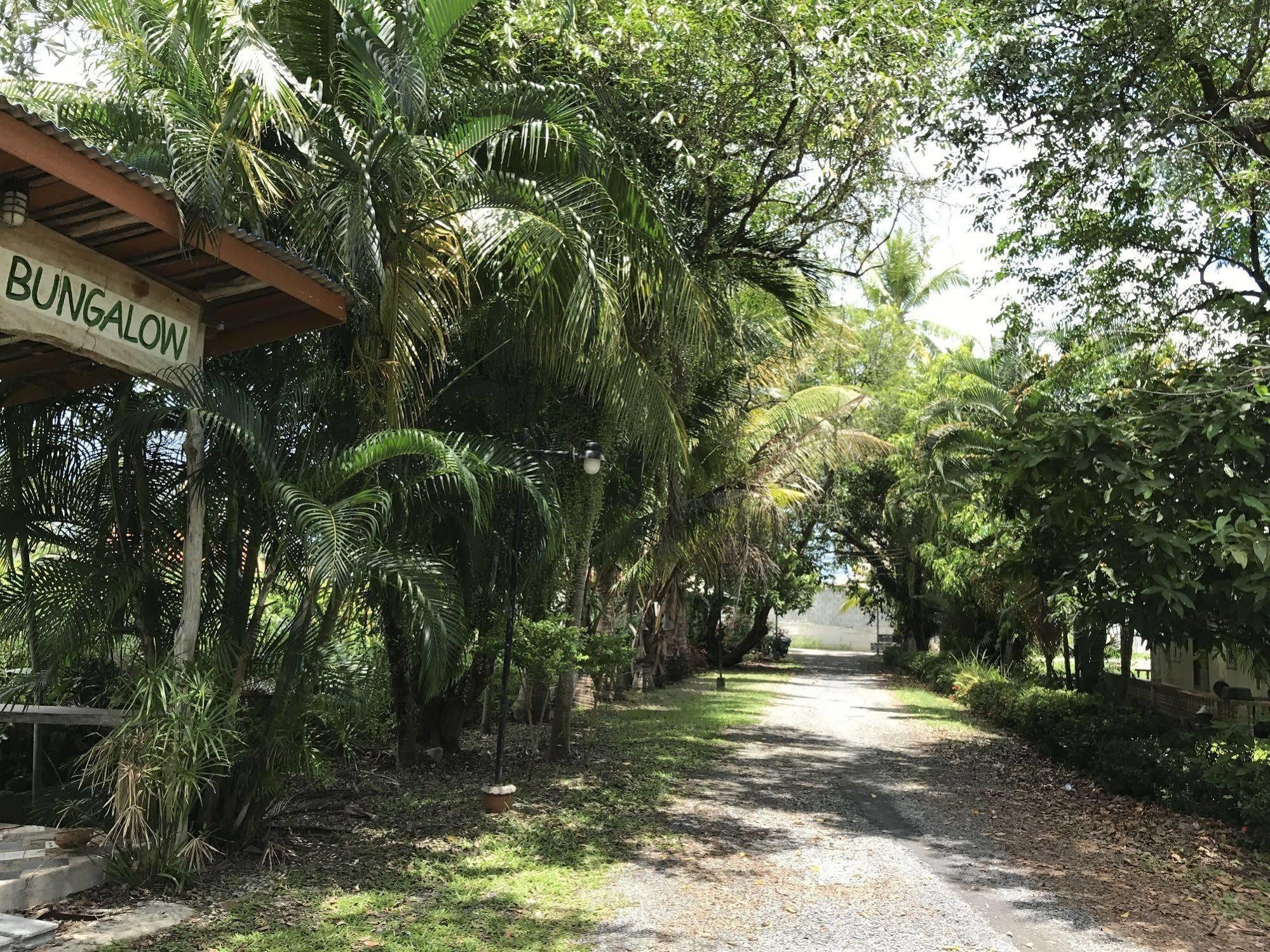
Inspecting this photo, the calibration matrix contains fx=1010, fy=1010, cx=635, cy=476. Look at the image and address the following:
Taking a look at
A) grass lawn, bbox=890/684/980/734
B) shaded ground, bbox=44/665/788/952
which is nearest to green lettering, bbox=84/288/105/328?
shaded ground, bbox=44/665/788/952

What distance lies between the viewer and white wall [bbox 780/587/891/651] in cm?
6731

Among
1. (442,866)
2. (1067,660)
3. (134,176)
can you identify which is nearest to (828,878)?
(442,866)

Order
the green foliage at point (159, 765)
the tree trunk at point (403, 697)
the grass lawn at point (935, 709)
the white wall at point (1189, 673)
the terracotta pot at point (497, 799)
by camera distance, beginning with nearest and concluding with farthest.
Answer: the green foliage at point (159, 765) < the terracotta pot at point (497, 799) < the tree trunk at point (403, 697) < the white wall at point (1189, 673) < the grass lawn at point (935, 709)

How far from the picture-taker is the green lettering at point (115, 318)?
5820 mm

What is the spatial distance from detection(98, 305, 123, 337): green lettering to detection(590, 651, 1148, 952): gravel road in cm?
447

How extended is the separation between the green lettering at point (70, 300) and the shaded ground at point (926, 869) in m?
4.56

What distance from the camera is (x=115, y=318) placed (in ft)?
19.4

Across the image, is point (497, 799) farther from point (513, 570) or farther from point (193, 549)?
point (193, 549)

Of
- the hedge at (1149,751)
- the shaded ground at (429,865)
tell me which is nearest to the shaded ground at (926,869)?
the hedge at (1149,751)

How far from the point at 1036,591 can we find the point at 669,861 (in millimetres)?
7114

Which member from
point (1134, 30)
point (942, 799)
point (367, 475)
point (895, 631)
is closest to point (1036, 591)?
point (942, 799)

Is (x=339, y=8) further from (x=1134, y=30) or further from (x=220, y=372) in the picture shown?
(x=1134, y=30)

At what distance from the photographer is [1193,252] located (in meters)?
11.9

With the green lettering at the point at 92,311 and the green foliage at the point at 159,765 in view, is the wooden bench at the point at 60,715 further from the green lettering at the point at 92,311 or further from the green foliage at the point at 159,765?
the green lettering at the point at 92,311
